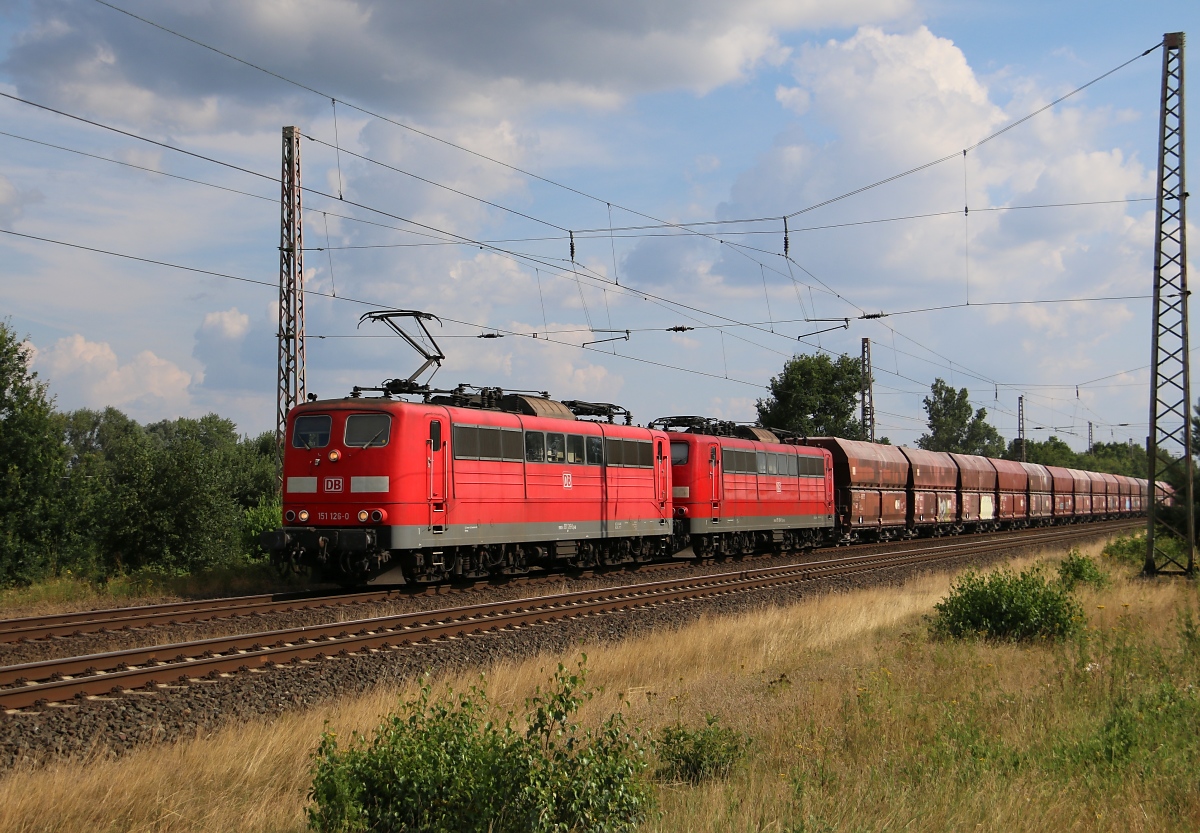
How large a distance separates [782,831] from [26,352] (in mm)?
20183

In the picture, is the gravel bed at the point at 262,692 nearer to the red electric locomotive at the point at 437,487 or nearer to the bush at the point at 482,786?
the red electric locomotive at the point at 437,487

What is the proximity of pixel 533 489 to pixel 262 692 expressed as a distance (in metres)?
11.3

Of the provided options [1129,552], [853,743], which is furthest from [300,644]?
[1129,552]

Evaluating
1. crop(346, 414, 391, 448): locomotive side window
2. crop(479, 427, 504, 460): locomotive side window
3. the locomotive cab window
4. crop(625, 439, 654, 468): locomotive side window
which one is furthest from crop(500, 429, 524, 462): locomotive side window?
crop(625, 439, 654, 468): locomotive side window

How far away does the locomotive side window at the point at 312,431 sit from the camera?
1922 cm

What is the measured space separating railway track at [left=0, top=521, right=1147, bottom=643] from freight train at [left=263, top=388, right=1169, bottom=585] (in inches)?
22.6

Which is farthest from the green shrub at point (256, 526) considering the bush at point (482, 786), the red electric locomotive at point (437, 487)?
the bush at point (482, 786)

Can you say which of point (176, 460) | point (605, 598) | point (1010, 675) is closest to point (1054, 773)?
point (1010, 675)

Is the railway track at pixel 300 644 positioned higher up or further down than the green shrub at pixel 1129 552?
higher up

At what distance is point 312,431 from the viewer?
63.7 feet

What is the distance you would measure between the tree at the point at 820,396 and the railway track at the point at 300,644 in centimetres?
3999

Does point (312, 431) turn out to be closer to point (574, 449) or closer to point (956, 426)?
point (574, 449)

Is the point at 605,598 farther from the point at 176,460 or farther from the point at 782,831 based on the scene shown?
the point at 782,831

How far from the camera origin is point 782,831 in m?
6.04
